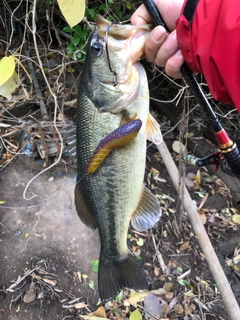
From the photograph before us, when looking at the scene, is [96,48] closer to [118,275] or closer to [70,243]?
[118,275]

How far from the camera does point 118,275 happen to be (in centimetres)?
161

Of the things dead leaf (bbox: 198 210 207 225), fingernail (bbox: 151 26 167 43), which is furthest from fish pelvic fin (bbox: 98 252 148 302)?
dead leaf (bbox: 198 210 207 225)

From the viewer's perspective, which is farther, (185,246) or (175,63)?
(185,246)

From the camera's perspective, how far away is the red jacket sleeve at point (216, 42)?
41.4 inches

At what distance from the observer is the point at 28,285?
96.1 inches

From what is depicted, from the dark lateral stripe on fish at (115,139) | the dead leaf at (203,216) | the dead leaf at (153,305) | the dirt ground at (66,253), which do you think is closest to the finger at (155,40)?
the dark lateral stripe on fish at (115,139)

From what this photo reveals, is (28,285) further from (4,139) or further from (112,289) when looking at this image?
(4,139)

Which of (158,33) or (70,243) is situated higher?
(158,33)

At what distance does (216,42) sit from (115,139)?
0.48 m

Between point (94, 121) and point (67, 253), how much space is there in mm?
1654

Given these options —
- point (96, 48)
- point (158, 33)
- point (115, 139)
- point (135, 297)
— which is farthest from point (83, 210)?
point (135, 297)

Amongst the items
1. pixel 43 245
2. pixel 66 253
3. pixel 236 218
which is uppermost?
pixel 43 245

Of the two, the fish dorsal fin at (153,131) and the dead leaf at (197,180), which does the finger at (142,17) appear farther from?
the dead leaf at (197,180)

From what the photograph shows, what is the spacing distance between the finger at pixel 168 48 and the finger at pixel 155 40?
0.02 m
